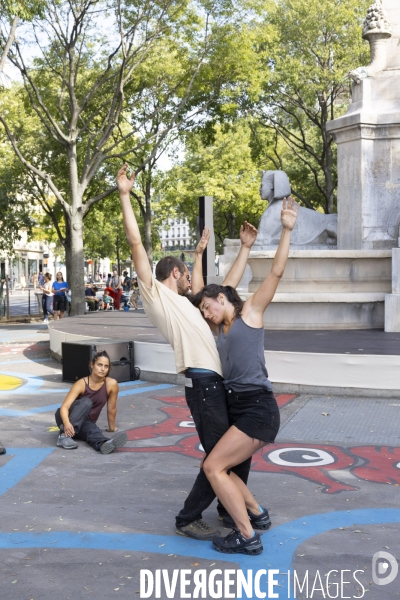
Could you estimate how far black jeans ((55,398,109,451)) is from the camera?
749cm

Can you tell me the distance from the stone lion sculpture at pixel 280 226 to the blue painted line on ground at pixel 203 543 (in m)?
10.6

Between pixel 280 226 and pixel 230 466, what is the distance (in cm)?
1112

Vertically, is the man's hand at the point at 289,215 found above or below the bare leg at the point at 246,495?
above

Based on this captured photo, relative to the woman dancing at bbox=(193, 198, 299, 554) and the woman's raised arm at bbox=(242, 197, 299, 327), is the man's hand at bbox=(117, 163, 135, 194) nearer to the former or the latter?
the woman dancing at bbox=(193, 198, 299, 554)

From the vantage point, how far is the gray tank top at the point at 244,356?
461 cm

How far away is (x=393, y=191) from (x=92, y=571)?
11795 mm

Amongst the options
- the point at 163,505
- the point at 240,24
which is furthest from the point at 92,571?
the point at 240,24

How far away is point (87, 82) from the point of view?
89.5 ft

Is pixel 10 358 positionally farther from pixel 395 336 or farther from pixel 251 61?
pixel 251 61

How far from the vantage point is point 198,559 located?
4.55 meters

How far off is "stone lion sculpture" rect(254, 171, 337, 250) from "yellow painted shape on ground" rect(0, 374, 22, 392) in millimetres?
5585
